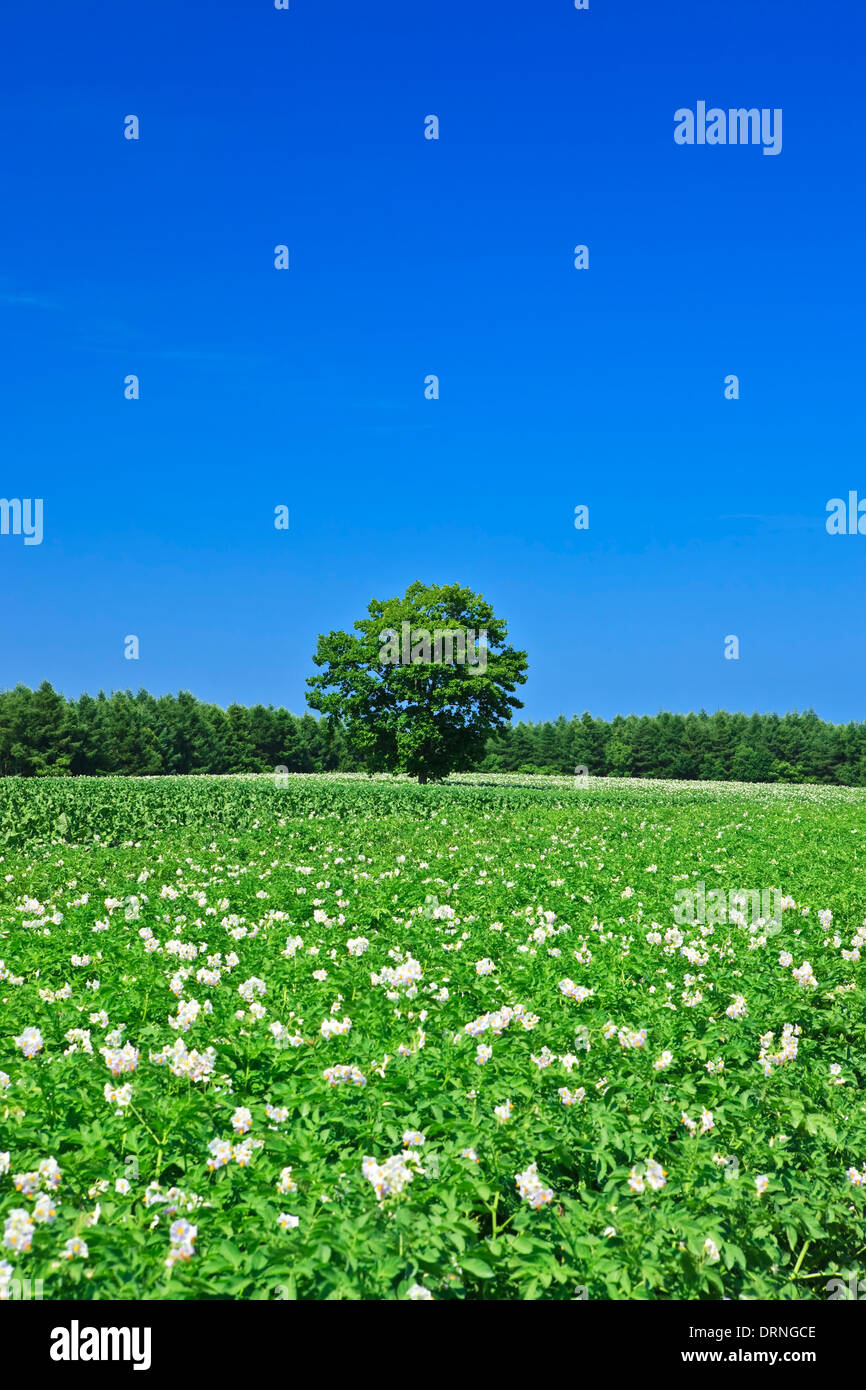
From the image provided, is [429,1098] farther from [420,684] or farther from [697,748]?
[697,748]

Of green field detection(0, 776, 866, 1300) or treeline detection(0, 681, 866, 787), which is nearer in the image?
green field detection(0, 776, 866, 1300)

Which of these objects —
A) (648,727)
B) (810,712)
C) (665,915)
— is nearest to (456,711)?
(665,915)

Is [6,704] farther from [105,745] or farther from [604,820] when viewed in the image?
[604,820]

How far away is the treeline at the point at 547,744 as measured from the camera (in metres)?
77.2

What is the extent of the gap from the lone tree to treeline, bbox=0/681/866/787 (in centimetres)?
3483

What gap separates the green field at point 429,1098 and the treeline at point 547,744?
7299 cm

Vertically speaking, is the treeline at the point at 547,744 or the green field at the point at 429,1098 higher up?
the treeline at the point at 547,744
